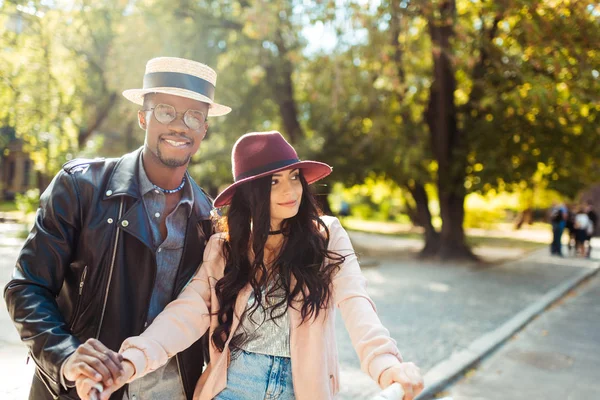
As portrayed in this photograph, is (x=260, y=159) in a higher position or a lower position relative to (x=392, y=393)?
higher

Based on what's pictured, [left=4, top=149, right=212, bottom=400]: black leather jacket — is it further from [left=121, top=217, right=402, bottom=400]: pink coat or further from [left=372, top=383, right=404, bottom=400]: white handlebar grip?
[left=372, top=383, right=404, bottom=400]: white handlebar grip

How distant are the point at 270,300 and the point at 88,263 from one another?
80 centimetres

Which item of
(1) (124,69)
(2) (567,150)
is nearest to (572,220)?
(2) (567,150)

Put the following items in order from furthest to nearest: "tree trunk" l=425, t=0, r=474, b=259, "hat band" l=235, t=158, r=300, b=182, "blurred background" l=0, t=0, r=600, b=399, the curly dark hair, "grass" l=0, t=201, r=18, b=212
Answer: "grass" l=0, t=201, r=18, b=212, "tree trunk" l=425, t=0, r=474, b=259, "blurred background" l=0, t=0, r=600, b=399, "hat band" l=235, t=158, r=300, b=182, the curly dark hair

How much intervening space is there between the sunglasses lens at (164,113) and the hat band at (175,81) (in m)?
0.10

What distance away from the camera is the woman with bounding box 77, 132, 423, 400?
7.54ft

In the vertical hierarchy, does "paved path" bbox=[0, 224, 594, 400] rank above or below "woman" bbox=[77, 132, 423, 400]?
below

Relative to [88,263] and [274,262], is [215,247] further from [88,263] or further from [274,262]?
[88,263]

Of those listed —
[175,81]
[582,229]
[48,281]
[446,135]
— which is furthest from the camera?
[582,229]

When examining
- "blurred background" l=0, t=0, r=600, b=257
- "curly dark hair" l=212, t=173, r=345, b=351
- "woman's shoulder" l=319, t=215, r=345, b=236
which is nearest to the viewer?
"curly dark hair" l=212, t=173, r=345, b=351

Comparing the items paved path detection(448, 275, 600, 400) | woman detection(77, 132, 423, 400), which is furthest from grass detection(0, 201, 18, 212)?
woman detection(77, 132, 423, 400)

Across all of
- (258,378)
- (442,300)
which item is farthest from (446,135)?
(258,378)

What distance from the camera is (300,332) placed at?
2.38m

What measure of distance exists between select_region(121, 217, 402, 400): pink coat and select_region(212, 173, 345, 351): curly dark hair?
4cm
